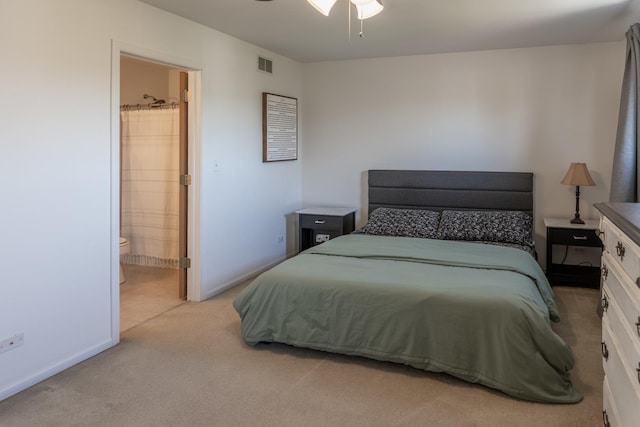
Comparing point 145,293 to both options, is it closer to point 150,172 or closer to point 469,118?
point 150,172

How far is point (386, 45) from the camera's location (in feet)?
15.9

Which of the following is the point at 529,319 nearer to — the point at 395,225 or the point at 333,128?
the point at 395,225

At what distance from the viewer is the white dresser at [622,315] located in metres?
1.50

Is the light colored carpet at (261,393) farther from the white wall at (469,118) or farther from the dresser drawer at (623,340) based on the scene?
the white wall at (469,118)

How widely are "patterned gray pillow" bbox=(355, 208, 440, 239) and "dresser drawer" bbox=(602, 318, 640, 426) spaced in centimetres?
277

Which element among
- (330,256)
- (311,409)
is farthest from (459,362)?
(330,256)

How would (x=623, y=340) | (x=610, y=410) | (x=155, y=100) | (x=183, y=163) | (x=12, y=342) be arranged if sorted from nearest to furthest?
(x=623, y=340) < (x=610, y=410) < (x=12, y=342) < (x=183, y=163) < (x=155, y=100)

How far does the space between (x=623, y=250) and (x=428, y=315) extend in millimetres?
1327

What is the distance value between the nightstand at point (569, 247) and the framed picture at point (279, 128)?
2740mm

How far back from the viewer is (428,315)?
289 cm

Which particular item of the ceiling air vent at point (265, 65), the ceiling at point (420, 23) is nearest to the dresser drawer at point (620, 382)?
the ceiling at point (420, 23)

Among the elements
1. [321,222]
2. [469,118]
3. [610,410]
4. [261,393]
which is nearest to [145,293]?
[321,222]

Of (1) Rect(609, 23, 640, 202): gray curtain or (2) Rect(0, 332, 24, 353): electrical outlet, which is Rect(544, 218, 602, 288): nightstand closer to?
(1) Rect(609, 23, 640, 202): gray curtain

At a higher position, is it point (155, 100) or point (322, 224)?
point (155, 100)
